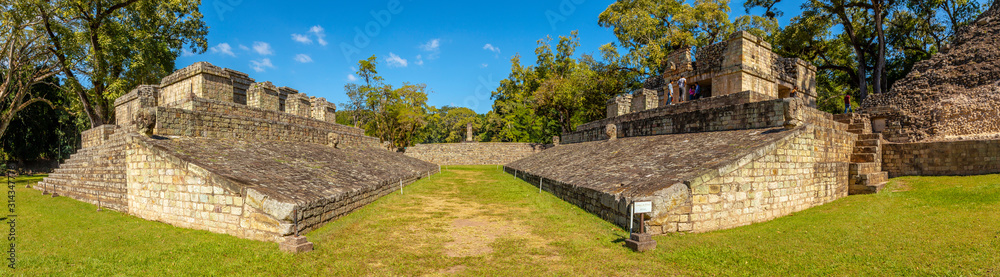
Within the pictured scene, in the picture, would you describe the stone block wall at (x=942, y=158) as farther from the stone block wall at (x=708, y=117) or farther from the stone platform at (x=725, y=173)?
the stone block wall at (x=708, y=117)

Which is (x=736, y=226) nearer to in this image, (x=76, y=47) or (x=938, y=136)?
(x=938, y=136)

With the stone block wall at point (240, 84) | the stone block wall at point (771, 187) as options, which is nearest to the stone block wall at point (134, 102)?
the stone block wall at point (240, 84)

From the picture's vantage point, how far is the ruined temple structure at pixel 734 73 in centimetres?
1755

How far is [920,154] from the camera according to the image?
36.7 ft

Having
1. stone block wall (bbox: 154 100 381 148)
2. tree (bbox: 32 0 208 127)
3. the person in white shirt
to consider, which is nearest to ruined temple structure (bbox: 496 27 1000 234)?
the person in white shirt

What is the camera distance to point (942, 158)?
10805mm

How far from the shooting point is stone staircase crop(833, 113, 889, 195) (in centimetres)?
1013

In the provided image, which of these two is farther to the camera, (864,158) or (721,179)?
(864,158)

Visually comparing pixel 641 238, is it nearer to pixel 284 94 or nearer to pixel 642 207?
pixel 642 207

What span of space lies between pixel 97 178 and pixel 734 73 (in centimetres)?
2470

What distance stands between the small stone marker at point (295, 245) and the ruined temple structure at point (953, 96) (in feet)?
58.4

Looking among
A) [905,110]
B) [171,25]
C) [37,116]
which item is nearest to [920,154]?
[905,110]

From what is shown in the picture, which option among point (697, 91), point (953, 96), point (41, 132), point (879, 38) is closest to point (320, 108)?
point (697, 91)

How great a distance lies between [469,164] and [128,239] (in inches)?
1124
